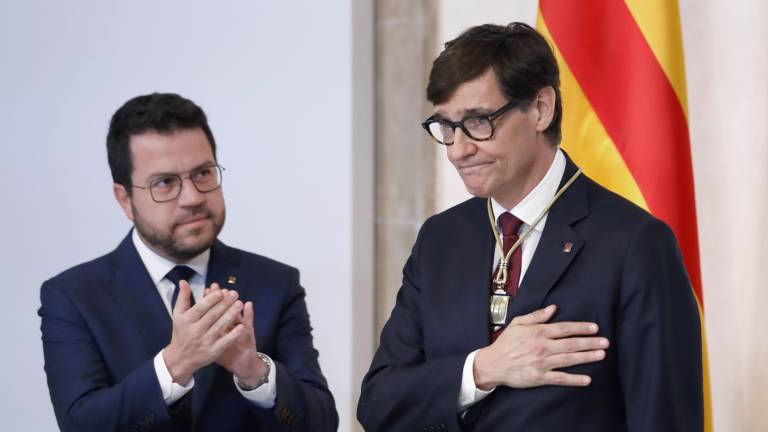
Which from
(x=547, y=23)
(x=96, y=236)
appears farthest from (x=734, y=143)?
(x=96, y=236)

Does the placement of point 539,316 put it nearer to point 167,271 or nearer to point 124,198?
Result: point 167,271

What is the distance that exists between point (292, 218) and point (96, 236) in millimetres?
1069

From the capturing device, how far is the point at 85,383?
8.92 feet

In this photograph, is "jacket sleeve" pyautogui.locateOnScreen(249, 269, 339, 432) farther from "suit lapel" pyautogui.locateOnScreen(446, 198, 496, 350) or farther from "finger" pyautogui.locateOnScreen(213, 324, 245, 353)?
"suit lapel" pyautogui.locateOnScreen(446, 198, 496, 350)

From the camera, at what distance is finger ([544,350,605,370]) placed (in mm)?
2154

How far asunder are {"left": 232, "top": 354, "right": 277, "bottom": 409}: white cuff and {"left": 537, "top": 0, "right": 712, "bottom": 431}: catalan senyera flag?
118 cm

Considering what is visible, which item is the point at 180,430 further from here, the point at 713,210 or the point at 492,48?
the point at 713,210

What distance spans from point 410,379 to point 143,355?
824 millimetres

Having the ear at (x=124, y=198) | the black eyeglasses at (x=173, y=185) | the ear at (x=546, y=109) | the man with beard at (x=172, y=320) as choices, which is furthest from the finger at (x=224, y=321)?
the ear at (x=546, y=109)

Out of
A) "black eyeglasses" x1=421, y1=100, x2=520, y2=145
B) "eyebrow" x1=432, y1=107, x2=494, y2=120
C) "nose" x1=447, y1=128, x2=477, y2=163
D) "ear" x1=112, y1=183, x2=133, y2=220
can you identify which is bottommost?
"ear" x1=112, y1=183, x2=133, y2=220

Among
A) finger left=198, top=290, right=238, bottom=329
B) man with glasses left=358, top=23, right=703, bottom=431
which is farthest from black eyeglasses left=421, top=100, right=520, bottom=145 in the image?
finger left=198, top=290, right=238, bottom=329

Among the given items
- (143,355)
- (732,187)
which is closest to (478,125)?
(143,355)

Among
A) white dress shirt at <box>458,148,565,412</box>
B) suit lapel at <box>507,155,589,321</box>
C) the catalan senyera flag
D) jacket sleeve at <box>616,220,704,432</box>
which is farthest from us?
the catalan senyera flag

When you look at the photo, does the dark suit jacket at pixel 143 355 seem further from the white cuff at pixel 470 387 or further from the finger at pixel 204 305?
the white cuff at pixel 470 387
